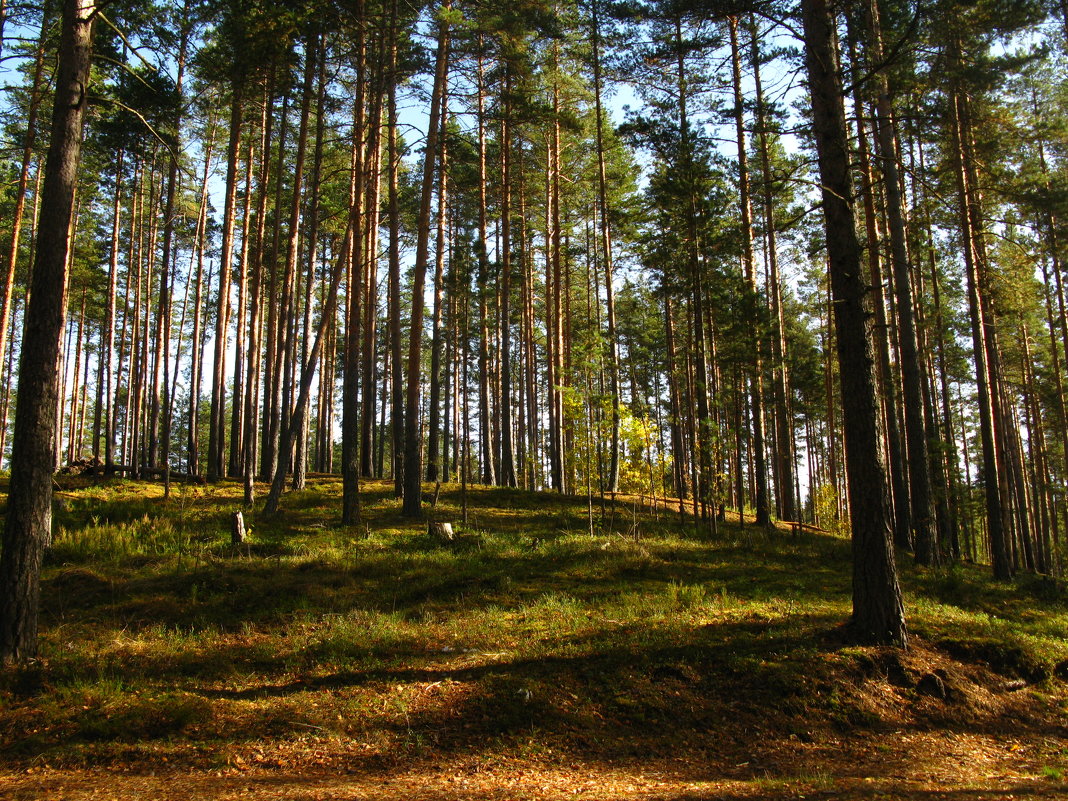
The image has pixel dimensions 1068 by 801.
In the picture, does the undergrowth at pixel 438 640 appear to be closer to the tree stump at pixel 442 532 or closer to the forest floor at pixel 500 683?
the forest floor at pixel 500 683

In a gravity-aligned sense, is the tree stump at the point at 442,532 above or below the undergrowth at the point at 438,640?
above

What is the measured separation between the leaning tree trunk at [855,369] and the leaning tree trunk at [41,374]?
8.25 metres

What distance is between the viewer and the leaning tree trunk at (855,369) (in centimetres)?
660

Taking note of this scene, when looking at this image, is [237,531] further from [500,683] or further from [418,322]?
[500,683]

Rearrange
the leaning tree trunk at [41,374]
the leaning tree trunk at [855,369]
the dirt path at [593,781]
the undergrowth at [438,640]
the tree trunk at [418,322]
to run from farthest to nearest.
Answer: the tree trunk at [418,322] → the leaning tree trunk at [855,369] → the leaning tree trunk at [41,374] → the undergrowth at [438,640] → the dirt path at [593,781]

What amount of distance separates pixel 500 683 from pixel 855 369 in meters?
5.25

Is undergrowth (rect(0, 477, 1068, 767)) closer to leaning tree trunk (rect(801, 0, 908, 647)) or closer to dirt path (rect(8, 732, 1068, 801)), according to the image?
dirt path (rect(8, 732, 1068, 801))

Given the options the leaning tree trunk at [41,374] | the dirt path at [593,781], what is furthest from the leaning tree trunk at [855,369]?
the leaning tree trunk at [41,374]

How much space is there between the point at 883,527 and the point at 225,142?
24318 mm

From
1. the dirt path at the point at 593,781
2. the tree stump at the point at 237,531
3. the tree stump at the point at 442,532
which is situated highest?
the tree stump at the point at 237,531

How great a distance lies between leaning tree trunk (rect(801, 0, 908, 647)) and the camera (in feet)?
21.7

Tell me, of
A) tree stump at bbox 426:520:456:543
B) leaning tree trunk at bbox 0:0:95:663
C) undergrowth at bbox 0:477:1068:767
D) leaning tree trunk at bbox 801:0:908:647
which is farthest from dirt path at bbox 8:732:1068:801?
tree stump at bbox 426:520:456:543

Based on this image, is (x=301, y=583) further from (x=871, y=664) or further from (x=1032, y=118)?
(x=1032, y=118)

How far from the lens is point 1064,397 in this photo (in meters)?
24.6
